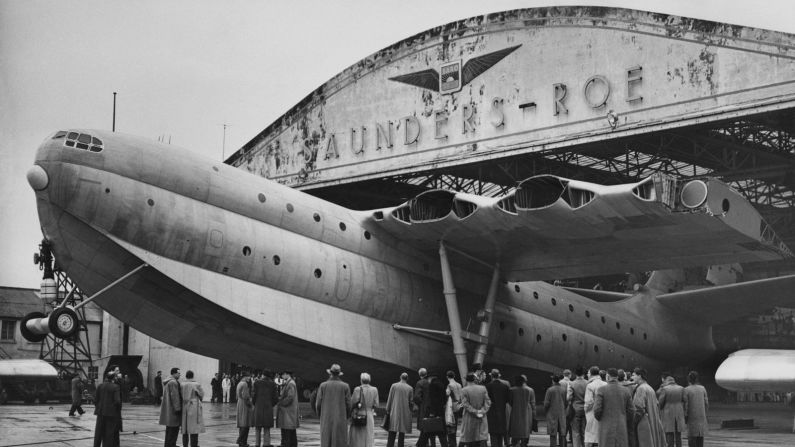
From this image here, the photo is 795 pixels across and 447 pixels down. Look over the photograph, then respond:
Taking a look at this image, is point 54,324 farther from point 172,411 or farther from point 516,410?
point 516,410

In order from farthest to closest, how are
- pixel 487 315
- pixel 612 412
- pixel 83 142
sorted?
pixel 487 315, pixel 83 142, pixel 612 412

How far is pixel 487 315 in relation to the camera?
2519 centimetres

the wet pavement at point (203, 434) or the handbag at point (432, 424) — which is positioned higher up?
the handbag at point (432, 424)

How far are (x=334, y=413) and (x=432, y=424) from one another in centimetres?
269

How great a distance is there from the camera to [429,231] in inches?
938

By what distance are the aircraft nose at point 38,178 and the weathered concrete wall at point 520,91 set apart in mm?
15929

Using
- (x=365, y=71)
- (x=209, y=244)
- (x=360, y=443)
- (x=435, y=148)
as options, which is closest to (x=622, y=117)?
(x=435, y=148)

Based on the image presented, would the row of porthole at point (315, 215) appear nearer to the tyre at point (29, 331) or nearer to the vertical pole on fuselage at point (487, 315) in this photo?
the vertical pole on fuselage at point (487, 315)

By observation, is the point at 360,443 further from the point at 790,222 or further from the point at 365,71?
the point at 790,222

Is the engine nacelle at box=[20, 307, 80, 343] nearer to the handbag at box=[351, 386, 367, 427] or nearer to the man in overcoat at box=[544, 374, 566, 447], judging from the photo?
the handbag at box=[351, 386, 367, 427]

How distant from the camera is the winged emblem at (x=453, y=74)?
30547 millimetres

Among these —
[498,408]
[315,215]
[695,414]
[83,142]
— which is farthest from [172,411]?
[695,414]

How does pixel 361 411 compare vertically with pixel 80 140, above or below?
below

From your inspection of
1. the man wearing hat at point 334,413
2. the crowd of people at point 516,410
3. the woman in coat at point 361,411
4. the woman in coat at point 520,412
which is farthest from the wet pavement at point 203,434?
the man wearing hat at point 334,413
